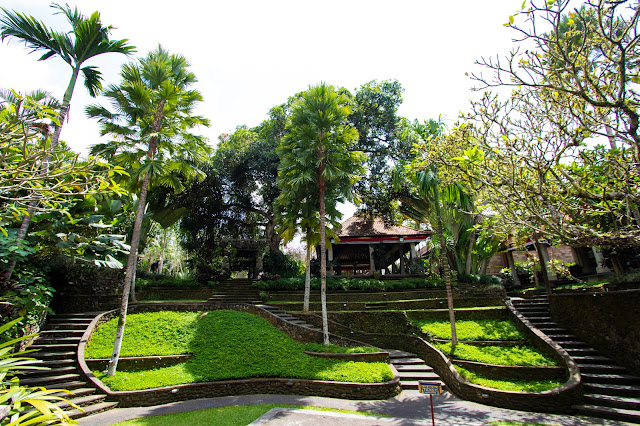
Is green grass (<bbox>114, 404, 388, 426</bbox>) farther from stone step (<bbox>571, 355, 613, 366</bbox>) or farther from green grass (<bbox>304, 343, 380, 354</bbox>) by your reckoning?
stone step (<bbox>571, 355, 613, 366</bbox>)

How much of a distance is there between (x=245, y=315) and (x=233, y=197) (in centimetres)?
1088

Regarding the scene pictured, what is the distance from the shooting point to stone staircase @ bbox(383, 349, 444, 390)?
9.69 m

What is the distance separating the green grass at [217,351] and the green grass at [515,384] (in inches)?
90.4

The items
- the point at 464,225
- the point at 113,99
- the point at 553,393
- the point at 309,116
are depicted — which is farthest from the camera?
the point at 464,225

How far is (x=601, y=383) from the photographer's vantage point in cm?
832

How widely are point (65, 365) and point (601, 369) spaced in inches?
598

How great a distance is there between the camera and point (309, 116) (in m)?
13.0

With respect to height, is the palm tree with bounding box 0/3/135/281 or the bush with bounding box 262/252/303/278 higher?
the palm tree with bounding box 0/3/135/281

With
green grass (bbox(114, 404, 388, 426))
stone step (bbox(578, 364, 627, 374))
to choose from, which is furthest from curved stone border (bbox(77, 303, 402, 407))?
stone step (bbox(578, 364, 627, 374))

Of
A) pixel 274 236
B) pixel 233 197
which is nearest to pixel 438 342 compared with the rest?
pixel 274 236

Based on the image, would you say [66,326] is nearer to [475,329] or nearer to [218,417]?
[218,417]

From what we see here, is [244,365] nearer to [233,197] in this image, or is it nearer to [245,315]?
[245,315]

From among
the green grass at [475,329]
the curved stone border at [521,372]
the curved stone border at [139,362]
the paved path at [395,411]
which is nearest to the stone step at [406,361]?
the green grass at [475,329]

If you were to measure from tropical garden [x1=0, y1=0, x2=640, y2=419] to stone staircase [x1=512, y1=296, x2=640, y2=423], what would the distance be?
3.27 meters
